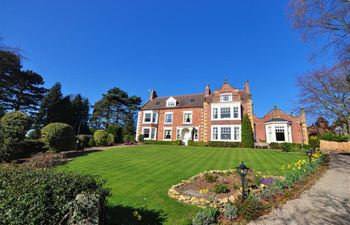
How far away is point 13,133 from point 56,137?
337 centimetres

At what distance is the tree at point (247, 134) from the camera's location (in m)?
24.1

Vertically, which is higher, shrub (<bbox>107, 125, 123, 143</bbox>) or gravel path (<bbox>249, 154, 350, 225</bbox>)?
shrub (<bbox>107, 125, 123, 143</bbox>)

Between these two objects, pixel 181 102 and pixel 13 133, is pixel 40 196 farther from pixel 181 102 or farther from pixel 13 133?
pixel 181 102

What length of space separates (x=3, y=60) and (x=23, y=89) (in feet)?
30.5

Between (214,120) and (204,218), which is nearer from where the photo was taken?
(204,218)

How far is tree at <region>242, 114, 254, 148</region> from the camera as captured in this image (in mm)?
24062

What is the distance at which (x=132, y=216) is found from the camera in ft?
18.0

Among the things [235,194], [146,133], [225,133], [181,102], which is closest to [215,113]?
[225,133]

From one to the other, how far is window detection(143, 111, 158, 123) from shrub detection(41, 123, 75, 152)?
608 inches

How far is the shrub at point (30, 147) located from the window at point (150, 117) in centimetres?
1692

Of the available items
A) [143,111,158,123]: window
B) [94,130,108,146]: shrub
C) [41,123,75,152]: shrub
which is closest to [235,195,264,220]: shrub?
[41,123,75,152]: shrub

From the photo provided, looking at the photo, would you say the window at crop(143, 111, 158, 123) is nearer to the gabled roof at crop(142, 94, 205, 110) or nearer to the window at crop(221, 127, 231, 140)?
the gabled roof at crop(142, 94, 205, 110)

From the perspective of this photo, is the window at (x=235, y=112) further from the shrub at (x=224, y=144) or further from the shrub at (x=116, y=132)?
the shrub at (x=116, y=132)

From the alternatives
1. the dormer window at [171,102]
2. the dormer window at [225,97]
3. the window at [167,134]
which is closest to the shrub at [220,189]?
the dormer window at [225,97]
